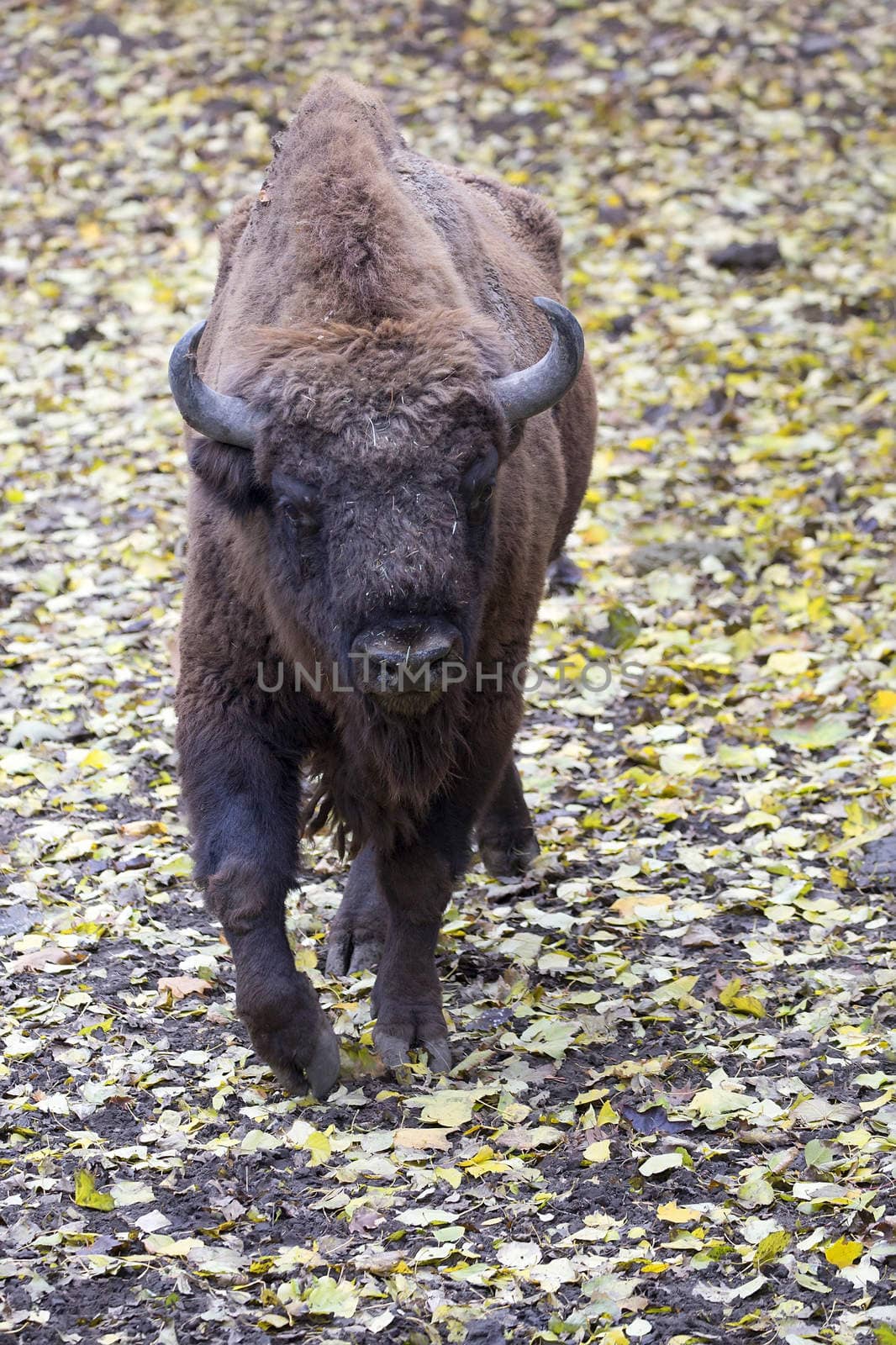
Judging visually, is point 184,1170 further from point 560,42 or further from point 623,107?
point 560,42

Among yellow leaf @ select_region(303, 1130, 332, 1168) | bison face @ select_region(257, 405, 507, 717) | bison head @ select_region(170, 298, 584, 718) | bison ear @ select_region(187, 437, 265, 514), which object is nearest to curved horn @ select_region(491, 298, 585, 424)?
bison head @ select_region(170, 298, 584, 718)

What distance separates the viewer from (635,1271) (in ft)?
13.7

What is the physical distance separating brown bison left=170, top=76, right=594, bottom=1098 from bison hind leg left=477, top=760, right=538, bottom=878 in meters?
1.02

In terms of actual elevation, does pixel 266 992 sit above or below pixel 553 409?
below

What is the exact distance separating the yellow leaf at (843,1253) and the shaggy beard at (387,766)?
1.91 m

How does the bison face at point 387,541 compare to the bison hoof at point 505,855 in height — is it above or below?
above

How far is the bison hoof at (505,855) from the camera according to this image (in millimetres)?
6957

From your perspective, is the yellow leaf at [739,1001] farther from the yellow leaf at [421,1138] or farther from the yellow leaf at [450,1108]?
the yellow leaf at [421,1138]

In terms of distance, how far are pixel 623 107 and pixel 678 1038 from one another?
→ 1262cm

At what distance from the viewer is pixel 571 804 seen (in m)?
7.59

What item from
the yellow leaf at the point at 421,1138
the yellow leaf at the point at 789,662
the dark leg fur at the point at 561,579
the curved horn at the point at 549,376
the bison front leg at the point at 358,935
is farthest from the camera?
the dark leg fur at the point at 561,579

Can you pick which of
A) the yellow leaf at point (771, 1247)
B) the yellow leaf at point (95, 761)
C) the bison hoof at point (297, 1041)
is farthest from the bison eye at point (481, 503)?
the yellow leaf at point (95, 761)

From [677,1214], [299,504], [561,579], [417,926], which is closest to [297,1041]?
[417,926]

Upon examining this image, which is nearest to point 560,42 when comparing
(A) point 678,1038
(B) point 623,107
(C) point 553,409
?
(B) point 623,107
